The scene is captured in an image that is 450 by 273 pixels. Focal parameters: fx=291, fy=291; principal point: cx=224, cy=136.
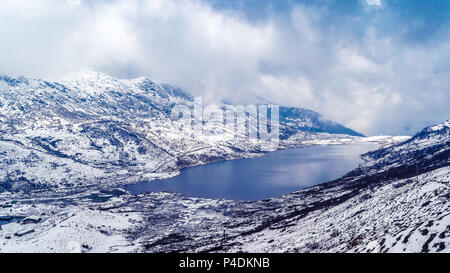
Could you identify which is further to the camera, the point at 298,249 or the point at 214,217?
the point at 214,217

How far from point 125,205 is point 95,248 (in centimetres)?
6224

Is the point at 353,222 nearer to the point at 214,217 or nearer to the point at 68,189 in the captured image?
the point at 214,217

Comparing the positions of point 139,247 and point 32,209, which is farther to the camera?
point 32,209

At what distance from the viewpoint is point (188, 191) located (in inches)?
A: 6939
